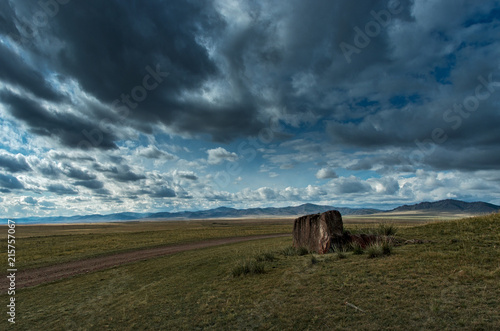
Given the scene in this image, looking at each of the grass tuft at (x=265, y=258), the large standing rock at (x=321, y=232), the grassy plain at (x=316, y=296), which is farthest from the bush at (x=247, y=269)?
the large standing rock at (x=321, y=232)

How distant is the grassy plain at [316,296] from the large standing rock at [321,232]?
2.62 metres

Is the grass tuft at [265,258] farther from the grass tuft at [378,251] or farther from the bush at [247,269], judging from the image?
the grass tuft at [378,251]

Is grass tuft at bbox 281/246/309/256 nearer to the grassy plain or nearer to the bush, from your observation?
the grassy plain

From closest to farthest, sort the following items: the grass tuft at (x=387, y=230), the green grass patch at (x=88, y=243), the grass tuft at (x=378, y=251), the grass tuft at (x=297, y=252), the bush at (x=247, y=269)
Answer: the grass tuft at (x=378, y=251)
the bush at (x=247, y=269)
the grass tuft at (x=297, y=252)
the grass tuft at (x=387, y=230)
the green grass patch at (x=88, y=243)

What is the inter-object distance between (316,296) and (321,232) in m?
7.32

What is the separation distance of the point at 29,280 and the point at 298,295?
16787 millimetres

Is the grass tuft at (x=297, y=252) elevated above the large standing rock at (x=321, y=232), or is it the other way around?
the large standing rock at (x=321, y=232)

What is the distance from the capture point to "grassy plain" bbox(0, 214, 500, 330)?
5.43 metres

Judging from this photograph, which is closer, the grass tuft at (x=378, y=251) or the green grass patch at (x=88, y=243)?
the grass tuft at (x=378, y=251)

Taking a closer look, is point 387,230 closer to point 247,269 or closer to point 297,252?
point 297,252

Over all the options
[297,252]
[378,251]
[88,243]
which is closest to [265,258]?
[297,252]

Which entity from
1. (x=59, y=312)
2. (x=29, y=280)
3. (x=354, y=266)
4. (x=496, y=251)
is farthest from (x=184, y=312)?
(x=29, y=280)

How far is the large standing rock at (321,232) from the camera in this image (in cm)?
1331

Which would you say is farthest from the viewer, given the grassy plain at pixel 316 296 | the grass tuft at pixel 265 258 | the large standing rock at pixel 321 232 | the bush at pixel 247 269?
the large standing rock at pixel 321 232
